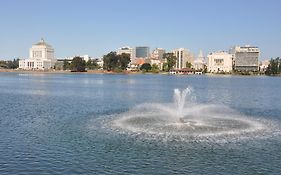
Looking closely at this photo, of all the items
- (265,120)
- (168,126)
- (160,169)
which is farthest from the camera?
(265,120)

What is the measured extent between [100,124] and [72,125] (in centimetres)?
255

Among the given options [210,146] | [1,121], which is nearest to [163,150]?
[210,146]

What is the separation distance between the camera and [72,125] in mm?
35938

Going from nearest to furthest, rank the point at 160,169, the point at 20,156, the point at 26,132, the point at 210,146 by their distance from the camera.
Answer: the point at 160,169
the point at 20,156
the point at 210,146
the point at 26,132

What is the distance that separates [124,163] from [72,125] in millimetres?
14558

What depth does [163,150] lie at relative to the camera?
25312 mm

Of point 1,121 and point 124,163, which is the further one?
point 1,121

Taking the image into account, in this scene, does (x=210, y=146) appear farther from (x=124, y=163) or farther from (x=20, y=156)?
(x=20, y=156)

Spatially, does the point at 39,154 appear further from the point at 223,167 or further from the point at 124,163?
the point at 223,167

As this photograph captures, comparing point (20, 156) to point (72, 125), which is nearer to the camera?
point (20, 156)

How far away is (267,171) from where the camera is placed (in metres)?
21.4

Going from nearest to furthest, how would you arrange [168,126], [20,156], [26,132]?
→ 1. [20,156]
2. [26,132]
3. [168,126]

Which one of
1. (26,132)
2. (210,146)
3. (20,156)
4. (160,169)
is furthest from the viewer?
(26,132)

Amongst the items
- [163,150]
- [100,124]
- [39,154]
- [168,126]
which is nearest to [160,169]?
[163,150]
